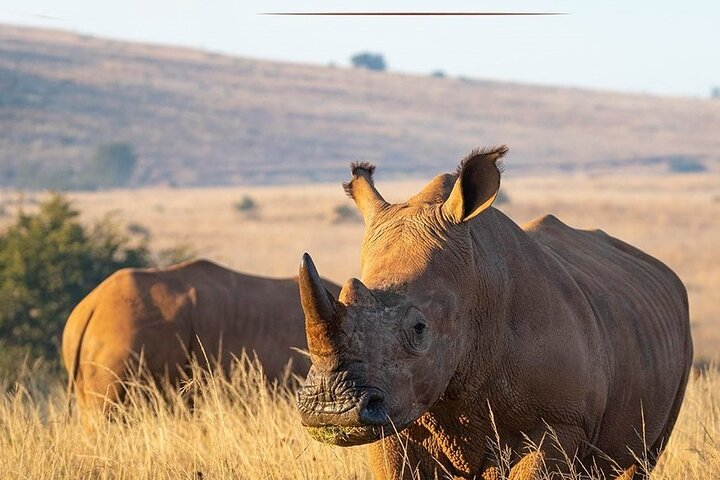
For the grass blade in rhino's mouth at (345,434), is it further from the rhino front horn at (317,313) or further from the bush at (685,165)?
the bush at (685,165)

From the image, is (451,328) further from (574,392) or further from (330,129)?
(330,129)

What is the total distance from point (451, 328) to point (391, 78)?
119100mm

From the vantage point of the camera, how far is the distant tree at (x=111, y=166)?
75.5 meters

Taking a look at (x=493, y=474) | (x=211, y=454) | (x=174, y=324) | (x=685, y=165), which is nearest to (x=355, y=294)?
(x=493, y=474)

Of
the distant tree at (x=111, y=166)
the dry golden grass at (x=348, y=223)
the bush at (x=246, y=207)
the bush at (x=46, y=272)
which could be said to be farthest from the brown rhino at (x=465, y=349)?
the distant tree at (x=111, y=166)

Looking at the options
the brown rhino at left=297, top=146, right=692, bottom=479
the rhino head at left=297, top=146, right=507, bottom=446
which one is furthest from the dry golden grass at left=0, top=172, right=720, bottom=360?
the rhino head at left=297, top=146, right=507, bottom=446

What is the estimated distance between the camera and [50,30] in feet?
435

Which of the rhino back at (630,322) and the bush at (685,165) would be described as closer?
the rhino back at (630,322)

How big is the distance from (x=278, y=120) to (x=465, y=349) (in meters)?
95.2

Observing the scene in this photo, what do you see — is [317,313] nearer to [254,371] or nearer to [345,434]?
[345,434]

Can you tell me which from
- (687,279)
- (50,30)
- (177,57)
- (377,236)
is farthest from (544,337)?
(50,30)

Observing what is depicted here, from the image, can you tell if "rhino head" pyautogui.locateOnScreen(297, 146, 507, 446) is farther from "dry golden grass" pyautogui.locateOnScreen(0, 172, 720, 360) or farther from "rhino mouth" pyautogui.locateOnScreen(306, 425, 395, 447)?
"dry golden grass" pyautogui.locateOnScreen(0, 172, 720, 360)

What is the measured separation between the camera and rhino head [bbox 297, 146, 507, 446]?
452cm

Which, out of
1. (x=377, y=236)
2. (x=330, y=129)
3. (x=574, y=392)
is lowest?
(x=330, y=129)
